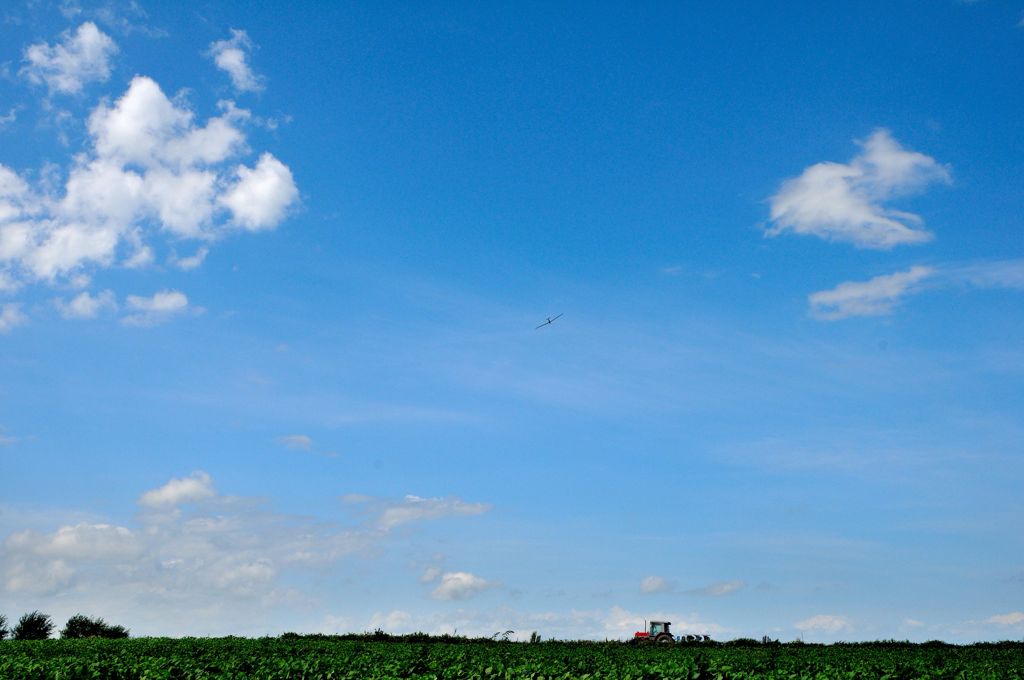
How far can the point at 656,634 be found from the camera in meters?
67.9

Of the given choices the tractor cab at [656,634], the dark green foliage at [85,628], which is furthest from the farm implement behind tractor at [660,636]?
the dark green foliage at [85,628]

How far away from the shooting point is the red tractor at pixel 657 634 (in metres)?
66.4

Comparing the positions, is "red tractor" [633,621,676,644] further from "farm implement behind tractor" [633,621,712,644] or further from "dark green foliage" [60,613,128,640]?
"dark green foliage" [60,613,128,640]

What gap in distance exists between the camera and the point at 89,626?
251 feet

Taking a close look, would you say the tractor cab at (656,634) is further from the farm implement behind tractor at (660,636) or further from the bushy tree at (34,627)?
the bushy tree at (34,627)

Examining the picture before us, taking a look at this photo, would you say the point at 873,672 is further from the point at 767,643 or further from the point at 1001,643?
the point at 1001,643

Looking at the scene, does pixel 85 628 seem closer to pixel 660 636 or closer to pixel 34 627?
pixel 34 627

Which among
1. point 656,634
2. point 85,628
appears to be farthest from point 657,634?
point 85,628

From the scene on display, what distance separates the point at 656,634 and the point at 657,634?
0.10 m

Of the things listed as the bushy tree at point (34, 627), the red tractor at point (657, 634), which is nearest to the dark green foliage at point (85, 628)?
the bushy tree at point (34, 627)

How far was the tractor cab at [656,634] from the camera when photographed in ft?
219

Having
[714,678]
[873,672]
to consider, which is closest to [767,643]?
[873,672]

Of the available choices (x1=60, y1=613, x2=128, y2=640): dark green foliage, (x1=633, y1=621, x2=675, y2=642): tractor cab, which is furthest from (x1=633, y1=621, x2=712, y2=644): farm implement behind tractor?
(x1=60, y1=613, x2=128, y2=640): dark green foliage

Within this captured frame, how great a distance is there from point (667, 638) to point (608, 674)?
54261mm
